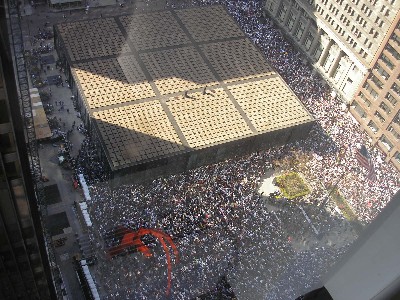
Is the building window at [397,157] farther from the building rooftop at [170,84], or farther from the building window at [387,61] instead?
the building rooftop at [170,84]

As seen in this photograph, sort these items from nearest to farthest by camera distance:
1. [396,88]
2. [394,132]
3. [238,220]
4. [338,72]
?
[238,220]
[396,88]
[394,132]
[338,72]

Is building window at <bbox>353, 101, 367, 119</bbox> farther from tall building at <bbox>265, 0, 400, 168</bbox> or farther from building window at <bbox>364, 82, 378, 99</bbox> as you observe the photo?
building window at <bbox>364, 82, 378, 99</bbox>

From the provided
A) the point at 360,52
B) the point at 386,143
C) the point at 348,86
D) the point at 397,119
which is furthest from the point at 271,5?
the point at 386,143

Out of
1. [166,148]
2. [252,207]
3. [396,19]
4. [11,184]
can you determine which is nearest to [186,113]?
[166,148]

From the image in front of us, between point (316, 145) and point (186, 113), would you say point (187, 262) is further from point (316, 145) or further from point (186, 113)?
point (316, 145)

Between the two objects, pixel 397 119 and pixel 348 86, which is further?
pixel 348 86

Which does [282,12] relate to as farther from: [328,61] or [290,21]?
[328,61]
